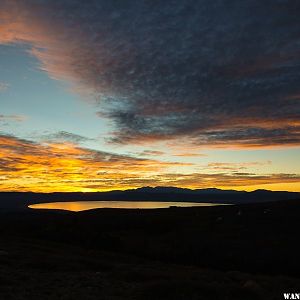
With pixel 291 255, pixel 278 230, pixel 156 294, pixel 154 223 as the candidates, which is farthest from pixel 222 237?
pixel 156 294

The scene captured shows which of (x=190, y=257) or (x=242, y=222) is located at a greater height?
(x=242, y=222)

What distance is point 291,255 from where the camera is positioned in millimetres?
46562

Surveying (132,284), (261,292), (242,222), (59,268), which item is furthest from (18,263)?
(242,222)

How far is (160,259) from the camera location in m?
49.6

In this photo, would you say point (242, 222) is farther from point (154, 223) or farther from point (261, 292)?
point (261, 292)

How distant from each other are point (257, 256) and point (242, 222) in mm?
26764

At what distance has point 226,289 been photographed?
2030 centimetres

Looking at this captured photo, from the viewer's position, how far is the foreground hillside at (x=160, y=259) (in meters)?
19.8

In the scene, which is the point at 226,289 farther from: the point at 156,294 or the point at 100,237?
the point at 100,237

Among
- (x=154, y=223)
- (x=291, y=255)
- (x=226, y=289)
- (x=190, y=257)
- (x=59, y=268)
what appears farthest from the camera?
(x=154, y=223)

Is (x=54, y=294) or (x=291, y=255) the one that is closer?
(x=54, y=294)

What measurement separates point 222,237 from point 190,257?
1122 cm

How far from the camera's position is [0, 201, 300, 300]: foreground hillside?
19750mm

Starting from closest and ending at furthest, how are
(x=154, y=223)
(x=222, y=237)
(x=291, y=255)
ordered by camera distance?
(x=291, y=255), (x=222, y=237), (x=154, y=223)
